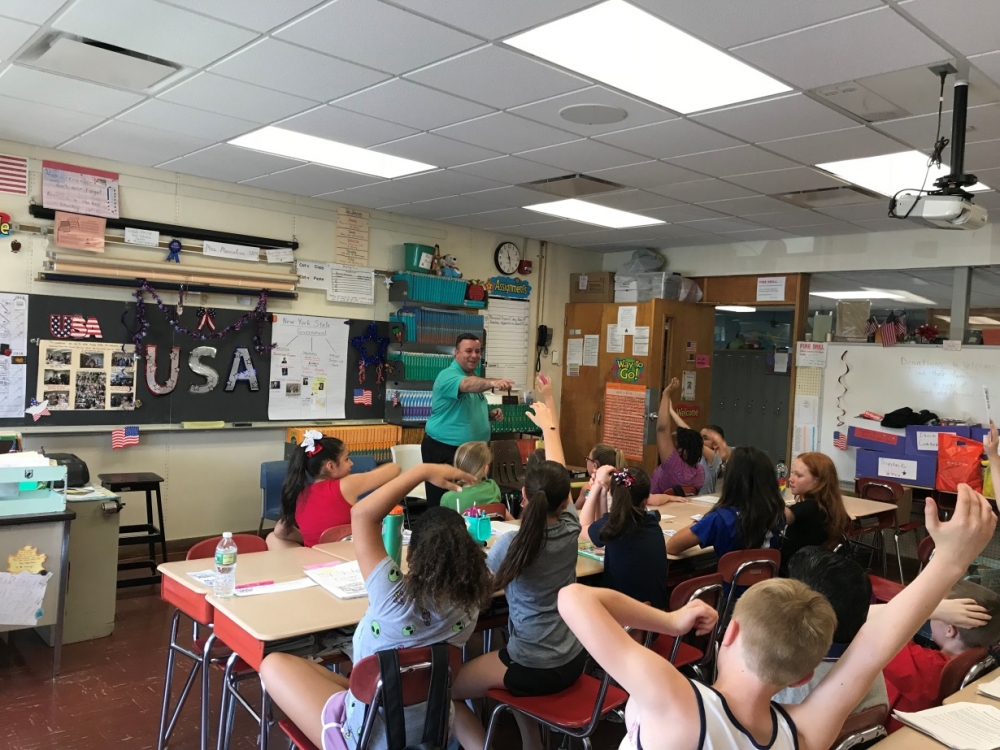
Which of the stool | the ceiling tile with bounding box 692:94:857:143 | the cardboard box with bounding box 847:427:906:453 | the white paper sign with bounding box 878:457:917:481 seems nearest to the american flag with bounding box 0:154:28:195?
the stool

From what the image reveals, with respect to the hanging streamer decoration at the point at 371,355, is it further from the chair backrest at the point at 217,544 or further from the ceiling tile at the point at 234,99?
the chair backrest at the point at 217,544

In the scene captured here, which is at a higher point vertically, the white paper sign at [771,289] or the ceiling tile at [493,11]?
the ceiling tile at [493,11]

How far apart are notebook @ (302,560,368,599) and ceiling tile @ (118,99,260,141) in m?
2.58

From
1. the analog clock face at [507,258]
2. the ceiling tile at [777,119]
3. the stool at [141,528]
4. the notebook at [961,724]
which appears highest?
the ceiling tile at [777,119]

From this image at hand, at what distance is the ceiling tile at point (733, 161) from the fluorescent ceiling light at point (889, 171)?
0.32 metres

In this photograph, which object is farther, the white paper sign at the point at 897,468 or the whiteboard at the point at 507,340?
the whiteboard at the point at 507,340

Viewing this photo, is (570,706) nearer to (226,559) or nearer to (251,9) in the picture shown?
(226,559)

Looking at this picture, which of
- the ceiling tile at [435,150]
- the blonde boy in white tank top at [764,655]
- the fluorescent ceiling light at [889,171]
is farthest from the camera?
the ceiling tile at [435,150]

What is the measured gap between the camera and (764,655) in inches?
59.0

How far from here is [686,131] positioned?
161 inches

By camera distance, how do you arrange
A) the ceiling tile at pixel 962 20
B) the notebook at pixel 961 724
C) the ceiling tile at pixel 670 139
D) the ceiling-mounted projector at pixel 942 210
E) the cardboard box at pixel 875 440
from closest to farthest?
the notebook at pixel 961 724, the ceiling tile at pixel 962 20, the ceiling-mounted projector at pixel 942 210, the ceiling tile at pixel 670 139, the cardboard box at pixel 875 440

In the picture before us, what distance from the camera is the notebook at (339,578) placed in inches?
110

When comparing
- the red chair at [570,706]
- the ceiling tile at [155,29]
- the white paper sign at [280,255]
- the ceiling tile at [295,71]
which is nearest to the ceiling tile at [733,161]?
the ceiling tile at [295,71]

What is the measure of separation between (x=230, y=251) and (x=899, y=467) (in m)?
5.71
